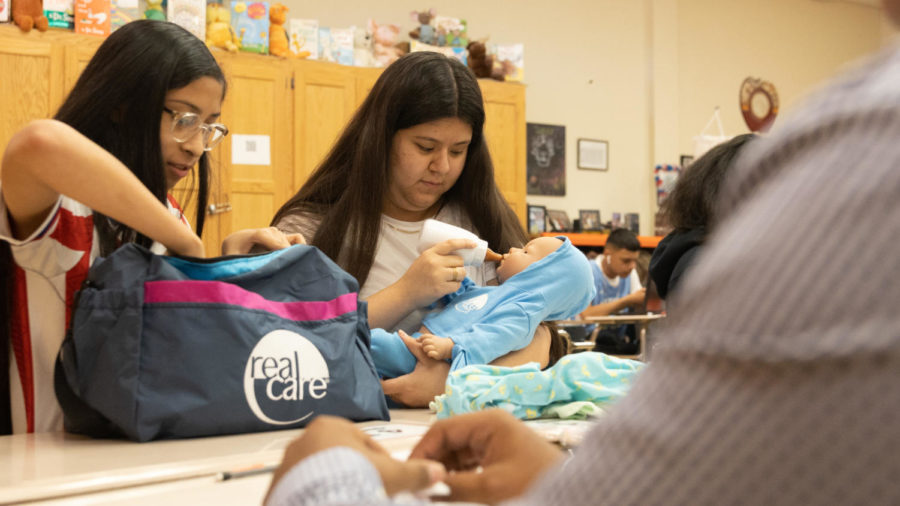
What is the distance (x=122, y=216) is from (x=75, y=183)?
0.08 m

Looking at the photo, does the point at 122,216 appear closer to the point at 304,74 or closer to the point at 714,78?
the point at 304,74

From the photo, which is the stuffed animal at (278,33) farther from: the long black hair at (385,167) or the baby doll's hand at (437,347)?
the baby doll's hand at (437,347)

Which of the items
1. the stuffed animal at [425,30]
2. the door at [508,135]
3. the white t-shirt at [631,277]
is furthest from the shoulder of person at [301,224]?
the stuffed animal at [425,30]

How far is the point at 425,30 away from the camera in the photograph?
6734mm

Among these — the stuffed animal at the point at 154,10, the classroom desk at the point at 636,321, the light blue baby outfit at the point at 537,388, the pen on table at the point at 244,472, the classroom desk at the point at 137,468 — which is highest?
the stuffed animal at the point at 154,10

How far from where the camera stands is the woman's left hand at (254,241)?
4.92 ft

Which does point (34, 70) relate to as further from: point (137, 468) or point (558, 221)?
point (137, 468)

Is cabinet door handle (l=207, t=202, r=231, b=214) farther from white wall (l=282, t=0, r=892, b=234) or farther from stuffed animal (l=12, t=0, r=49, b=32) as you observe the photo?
white wall (l=282, t=0, r=892, b=234)

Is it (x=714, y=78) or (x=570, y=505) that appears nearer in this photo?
(x=570, y=505)

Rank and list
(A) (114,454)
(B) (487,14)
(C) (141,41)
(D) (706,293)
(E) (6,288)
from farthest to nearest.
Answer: (B) (487,14)
(C) (141,41)
(E) (6,288)
(A) (114,454)
(D) (706,293)

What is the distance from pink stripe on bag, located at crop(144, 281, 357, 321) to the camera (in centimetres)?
113

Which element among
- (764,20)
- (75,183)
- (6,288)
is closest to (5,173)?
(75,183)

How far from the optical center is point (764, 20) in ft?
29.9

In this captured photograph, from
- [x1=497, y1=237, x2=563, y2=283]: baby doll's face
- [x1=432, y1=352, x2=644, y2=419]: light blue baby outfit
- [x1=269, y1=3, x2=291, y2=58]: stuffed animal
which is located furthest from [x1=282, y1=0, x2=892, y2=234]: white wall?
[x1=432, y1=352, x2=644, y2=419]: light blue baby outfit
